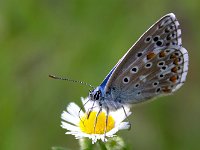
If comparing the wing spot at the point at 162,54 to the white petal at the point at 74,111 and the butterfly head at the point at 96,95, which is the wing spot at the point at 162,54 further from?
the white petal at the point at 74,111

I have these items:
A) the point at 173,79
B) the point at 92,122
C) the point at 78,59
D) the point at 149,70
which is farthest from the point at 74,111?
the point at 78,59

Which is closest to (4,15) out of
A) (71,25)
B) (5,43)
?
(5,43)

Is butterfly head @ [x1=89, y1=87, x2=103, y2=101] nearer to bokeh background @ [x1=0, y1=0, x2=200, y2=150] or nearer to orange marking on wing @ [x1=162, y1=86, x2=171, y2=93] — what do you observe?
orange marking on wing @ [x1=162, y1=86, x2=171, y2=93]

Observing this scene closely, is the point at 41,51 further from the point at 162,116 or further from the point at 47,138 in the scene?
the point at 162,116

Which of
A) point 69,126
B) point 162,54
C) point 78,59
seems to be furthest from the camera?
point 78,59

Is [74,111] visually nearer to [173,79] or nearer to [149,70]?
[149,70]

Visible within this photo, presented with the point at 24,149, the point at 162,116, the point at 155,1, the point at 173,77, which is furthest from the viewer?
the point at 155,1

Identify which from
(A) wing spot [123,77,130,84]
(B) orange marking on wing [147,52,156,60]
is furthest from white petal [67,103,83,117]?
(B) orange marking on wing [147,52,156,60]

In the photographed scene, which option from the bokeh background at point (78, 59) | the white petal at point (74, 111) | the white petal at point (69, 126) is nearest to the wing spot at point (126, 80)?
the white petal at point (74, 111)
